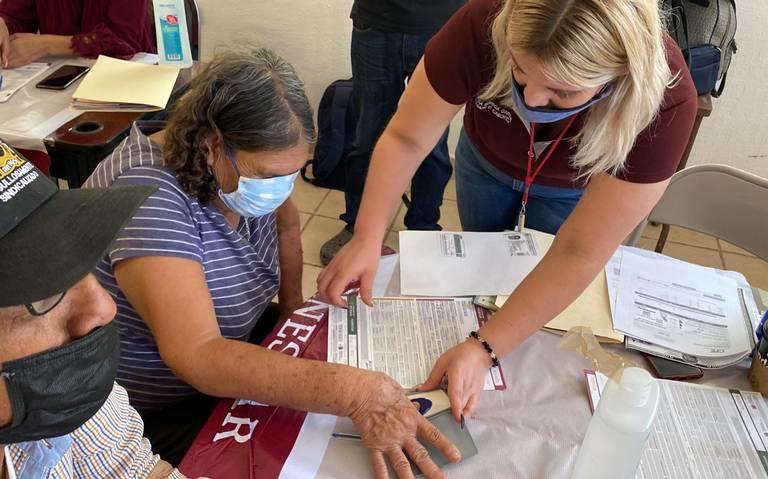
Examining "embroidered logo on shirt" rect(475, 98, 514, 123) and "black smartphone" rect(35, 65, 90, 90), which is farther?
"black smartphone" rect(35, 65, 90, 90)

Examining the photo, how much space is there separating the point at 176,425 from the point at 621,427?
86 cm

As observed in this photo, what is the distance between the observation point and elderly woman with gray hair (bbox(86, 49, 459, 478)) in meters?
0.96

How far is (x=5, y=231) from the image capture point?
0.64 metres

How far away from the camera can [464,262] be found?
4.22 ft

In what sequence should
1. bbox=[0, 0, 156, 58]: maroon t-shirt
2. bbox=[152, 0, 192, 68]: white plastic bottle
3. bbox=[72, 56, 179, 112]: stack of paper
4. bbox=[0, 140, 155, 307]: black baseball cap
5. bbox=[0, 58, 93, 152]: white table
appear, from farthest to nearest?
bbox=[0, 0, 156, 58]: maroon t-shirt, bbox=[152, 0, 192, 68]: white plastic bottle, bbox=[72, 56, 179, 112]: stack of paper, bbox=[0, 58, 93, 152]: white table, bbox=[0, 140, 155, 307]: black baseball cap

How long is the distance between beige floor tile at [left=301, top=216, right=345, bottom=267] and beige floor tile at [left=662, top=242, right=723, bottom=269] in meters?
1.50

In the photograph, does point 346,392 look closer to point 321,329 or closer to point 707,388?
point 321,329

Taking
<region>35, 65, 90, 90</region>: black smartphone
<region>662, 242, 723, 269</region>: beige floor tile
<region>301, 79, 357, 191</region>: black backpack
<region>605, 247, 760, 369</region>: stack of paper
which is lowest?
<region>662, 242, 723, 269</region>: beige floor tile

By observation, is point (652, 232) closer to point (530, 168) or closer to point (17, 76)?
point (530, 168)

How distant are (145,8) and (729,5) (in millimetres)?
2121

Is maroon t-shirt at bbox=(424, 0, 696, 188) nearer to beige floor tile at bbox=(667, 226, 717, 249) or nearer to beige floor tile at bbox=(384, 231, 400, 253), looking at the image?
beige floor tile at bbox=(384, 231, 400, 253)

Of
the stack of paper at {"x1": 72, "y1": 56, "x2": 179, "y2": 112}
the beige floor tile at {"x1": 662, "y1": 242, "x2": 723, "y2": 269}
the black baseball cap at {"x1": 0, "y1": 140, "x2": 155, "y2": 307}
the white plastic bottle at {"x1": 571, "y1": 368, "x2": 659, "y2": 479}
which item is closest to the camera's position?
the black baseball cap at {"x1": 0, "y1": 140, "x2": 155, "y2": 307}

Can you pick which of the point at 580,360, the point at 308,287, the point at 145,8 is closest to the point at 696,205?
the point at 580,360

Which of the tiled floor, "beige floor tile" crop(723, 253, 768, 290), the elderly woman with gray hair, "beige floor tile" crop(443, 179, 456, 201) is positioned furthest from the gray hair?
"beige floor tile" crop(723, 253, 768, 290)
